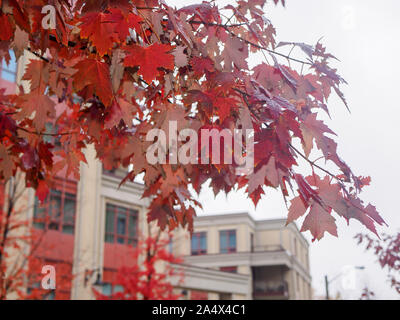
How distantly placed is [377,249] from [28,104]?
11.7m

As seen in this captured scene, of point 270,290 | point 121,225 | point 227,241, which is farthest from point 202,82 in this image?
point 270,290

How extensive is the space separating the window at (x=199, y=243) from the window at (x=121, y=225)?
25.2m

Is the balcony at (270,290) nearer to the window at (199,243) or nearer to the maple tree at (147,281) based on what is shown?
the window at (199,243)

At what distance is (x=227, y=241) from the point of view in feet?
168

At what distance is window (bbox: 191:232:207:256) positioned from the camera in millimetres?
52125

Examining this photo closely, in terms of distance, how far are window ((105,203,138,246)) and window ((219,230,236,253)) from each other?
24919 mm

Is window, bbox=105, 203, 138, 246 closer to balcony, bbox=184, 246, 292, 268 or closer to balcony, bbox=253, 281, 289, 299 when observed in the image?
balcony, bbox=184, 246, 292, 268

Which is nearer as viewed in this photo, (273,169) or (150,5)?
(273,169)

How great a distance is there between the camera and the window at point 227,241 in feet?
168

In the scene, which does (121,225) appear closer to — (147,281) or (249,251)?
(147,281)

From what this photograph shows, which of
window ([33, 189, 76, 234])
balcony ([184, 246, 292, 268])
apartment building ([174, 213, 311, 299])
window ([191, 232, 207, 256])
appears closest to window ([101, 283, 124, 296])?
window ([33, 189, 76, 234])

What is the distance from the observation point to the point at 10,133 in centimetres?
417

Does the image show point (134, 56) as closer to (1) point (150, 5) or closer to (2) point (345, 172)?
(1) point (150, 5)
